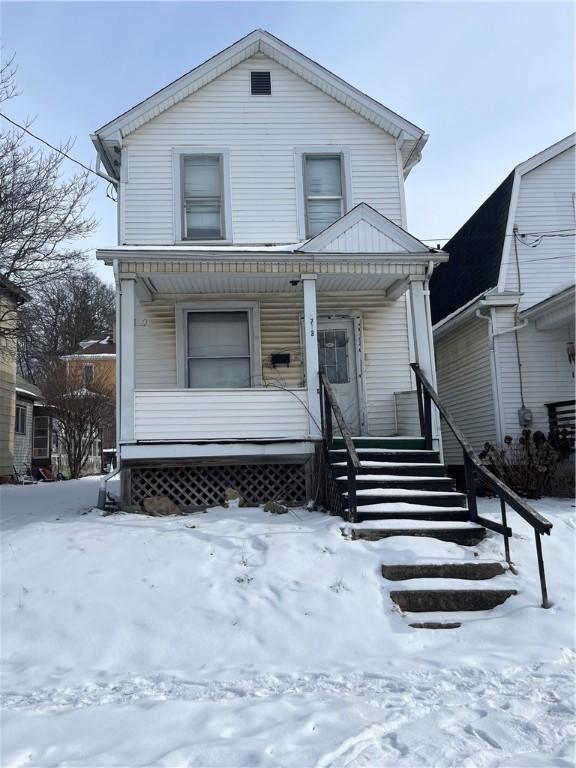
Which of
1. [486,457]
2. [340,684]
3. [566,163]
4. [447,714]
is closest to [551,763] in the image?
[447,714]

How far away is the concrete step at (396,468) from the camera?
8000 millimetres

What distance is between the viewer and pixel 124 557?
634cm

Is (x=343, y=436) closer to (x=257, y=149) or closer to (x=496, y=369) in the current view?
(x=496, y=369)

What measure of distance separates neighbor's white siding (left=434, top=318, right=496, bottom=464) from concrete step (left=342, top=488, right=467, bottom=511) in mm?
5196

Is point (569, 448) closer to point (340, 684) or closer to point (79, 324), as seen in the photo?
point (340, 684)

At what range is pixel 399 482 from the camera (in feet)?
25.2

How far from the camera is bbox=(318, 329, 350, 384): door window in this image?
11.2 m

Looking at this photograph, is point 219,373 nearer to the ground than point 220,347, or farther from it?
nearer to the ground

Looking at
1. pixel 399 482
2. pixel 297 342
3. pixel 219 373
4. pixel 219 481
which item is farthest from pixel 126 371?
pixel 399 482

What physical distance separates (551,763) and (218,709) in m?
1.82

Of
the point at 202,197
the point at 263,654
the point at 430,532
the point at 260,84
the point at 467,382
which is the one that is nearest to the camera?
the point at 263,654

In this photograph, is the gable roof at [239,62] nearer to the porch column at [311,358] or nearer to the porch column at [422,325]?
the porch column at [422,325]

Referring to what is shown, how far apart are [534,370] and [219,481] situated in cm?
658

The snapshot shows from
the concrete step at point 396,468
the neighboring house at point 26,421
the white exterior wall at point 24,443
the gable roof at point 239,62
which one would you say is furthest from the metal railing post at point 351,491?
the white exterior wall at point 24,443
